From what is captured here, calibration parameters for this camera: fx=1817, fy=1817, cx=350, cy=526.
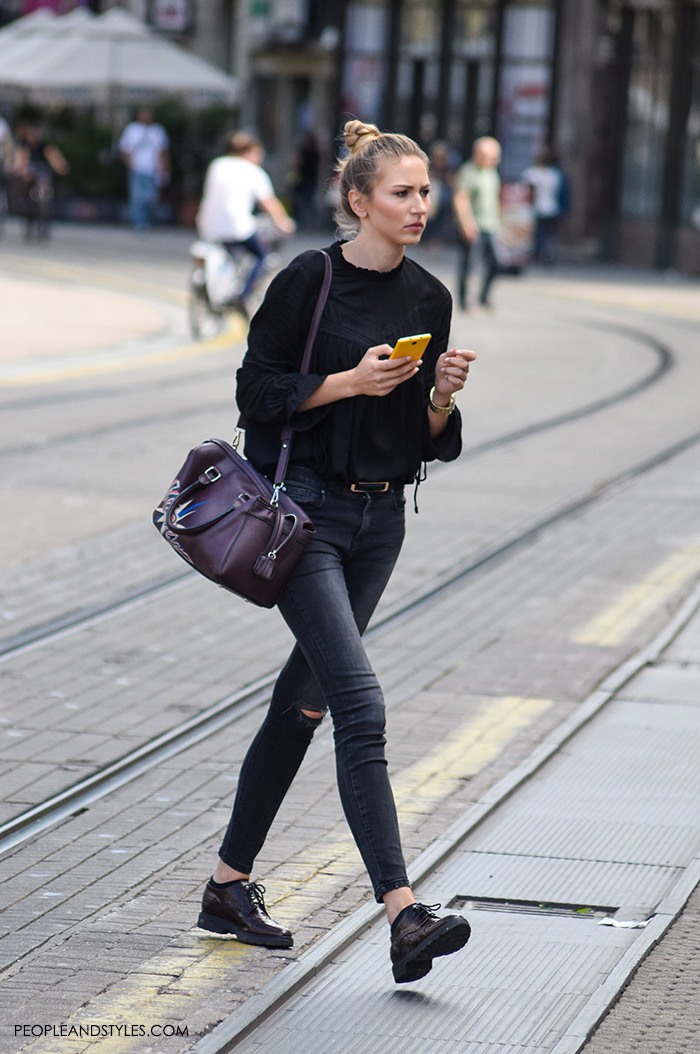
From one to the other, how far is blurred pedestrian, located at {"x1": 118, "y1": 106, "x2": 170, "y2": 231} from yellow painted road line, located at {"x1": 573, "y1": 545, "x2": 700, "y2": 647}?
24.9 metres

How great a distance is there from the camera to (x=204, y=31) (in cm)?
4162

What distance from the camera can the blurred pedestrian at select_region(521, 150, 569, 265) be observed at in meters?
29.0

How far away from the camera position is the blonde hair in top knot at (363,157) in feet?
13.0

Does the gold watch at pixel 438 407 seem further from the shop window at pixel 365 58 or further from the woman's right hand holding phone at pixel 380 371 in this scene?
the shop window at pixel 365 58

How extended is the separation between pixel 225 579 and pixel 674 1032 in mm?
1322

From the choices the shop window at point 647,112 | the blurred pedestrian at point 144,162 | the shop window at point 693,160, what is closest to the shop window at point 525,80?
the shop window at point 647,112

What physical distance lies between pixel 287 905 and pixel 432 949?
0.70m

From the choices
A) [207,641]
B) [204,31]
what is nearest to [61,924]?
[207,641]

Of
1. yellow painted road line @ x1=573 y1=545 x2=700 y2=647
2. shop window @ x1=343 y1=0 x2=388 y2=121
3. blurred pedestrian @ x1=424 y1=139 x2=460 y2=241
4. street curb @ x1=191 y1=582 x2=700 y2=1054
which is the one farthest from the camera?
shop window @ x1=343 y1=0 x2=388 y2=121

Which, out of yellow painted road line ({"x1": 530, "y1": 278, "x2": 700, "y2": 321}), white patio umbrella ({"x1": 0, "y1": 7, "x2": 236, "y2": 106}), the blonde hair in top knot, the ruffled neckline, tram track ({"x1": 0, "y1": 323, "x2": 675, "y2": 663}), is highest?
white patio umbrella ({"x1": 0, "y1": 7, "x2": 236, "y2": 106})

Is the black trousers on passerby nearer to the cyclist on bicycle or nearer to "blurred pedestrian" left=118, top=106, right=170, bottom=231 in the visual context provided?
the cyclist on bicycle

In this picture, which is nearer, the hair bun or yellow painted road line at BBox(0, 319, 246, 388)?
the hair bun

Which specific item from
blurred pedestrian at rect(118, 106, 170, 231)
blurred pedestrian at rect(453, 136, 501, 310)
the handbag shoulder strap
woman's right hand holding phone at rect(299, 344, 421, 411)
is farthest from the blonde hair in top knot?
blurred pedestrian at rect(118, 106, 170, 231)

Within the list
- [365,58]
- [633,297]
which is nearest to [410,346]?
[633,297]
